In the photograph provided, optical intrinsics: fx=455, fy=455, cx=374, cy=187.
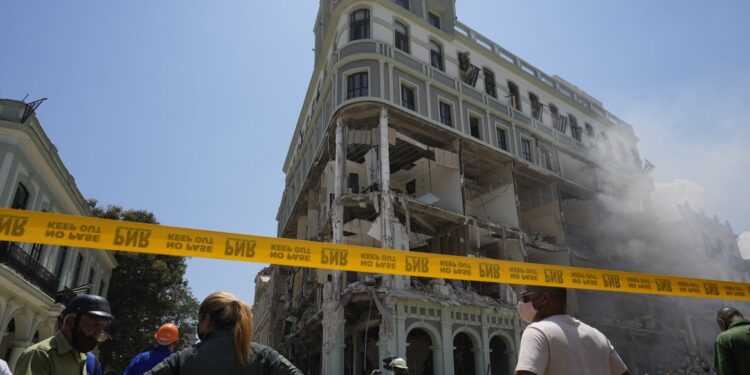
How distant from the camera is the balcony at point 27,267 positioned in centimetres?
1453

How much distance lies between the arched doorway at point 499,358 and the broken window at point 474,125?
11.5m

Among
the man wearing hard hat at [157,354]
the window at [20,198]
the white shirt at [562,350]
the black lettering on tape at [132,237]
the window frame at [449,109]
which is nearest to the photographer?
the white shirt at [562,350]

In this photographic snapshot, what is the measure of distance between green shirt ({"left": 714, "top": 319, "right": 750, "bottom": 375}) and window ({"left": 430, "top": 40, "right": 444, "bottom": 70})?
24109mm

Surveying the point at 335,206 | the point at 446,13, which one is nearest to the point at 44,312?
the point at 335,206

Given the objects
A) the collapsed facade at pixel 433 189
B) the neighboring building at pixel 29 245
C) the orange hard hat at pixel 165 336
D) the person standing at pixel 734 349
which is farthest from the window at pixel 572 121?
the orange hard hat at pixel 165 336

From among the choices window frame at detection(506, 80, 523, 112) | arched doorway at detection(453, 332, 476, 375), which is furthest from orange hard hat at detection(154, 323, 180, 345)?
window frame at detection(506, 80, 523, 112)

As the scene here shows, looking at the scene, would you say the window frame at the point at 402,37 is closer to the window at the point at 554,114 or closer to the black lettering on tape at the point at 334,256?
the window at the point at 554,114

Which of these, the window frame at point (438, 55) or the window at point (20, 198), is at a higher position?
the window frame at point (438, 55)

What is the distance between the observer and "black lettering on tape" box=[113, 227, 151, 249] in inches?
266

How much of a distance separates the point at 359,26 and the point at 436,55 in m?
5.04

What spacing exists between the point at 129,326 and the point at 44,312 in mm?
9488

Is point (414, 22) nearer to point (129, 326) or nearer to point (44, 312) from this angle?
point (44, 312)

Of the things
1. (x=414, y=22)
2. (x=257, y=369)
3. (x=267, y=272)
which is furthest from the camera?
(x=267, y=272)

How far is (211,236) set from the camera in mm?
7152
